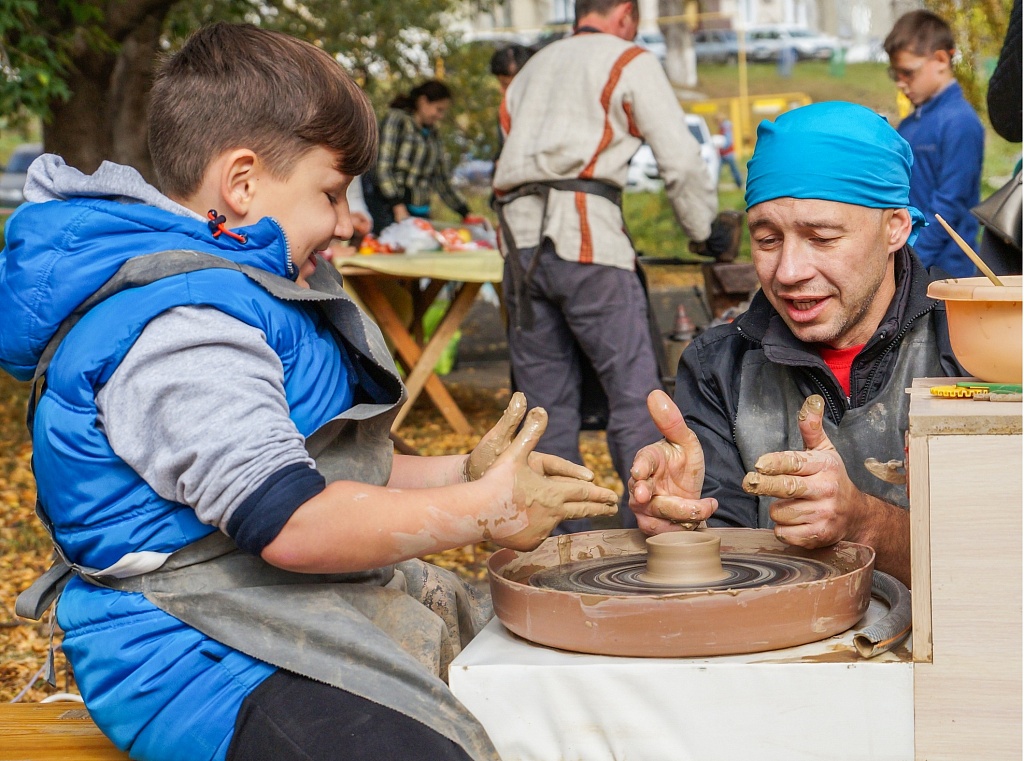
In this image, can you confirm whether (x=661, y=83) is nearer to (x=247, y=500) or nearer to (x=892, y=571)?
(x=892, y=571)

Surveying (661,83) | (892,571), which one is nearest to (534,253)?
(661,83)

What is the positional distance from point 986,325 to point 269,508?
0.96 meters

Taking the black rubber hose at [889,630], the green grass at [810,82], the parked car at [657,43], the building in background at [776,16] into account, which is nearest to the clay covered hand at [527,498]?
the black rubber hose at [889,630]

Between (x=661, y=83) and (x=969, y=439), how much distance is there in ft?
11.4

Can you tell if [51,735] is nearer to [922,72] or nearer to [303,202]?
[303,202]

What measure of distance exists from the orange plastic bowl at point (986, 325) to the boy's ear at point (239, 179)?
1007 mm

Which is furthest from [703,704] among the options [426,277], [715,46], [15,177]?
[715,46]

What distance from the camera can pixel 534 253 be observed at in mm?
4805

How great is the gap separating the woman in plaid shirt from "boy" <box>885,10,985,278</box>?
3.53 m

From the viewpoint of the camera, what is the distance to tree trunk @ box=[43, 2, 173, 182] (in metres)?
8.24

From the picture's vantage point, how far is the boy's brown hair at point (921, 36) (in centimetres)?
529

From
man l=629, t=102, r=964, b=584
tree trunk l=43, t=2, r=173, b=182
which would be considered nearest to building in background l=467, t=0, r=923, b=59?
tree trunk l=43, t=2, r=173, b=182

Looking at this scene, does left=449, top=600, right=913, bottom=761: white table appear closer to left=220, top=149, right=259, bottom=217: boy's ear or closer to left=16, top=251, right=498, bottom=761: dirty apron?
left=16, top=251, right=498, bottom=761: dirty apron

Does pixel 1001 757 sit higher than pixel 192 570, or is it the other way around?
pixel 192 570
